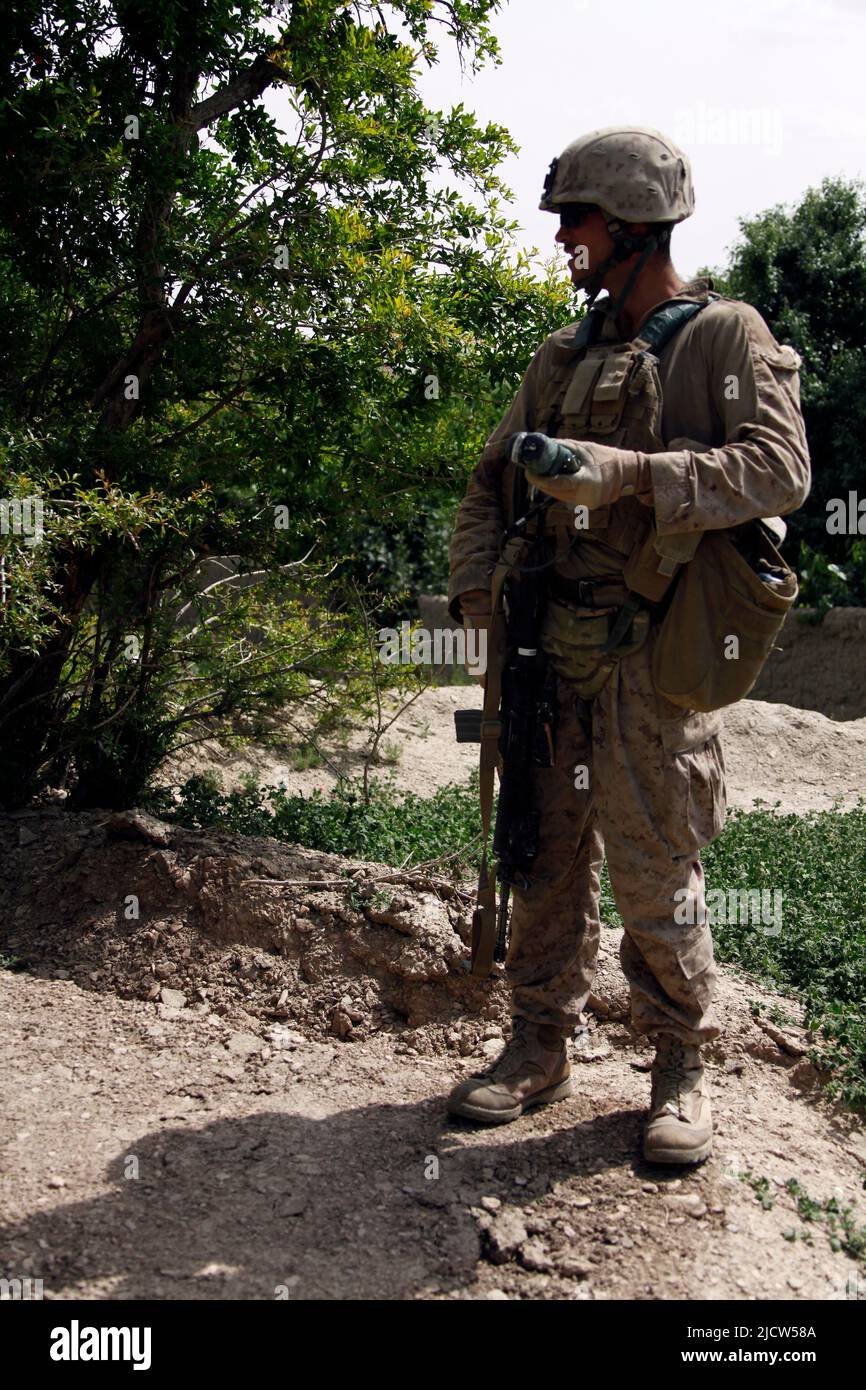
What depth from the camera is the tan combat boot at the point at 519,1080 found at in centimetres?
325

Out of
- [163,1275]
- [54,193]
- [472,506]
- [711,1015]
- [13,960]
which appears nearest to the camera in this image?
[163,1275]

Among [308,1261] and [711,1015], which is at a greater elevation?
[711,1015]

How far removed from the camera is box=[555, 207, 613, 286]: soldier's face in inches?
123

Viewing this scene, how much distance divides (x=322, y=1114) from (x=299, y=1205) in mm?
462

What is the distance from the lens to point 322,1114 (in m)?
3.37

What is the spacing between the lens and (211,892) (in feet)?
13.7

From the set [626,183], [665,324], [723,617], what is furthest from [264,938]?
[626,183]

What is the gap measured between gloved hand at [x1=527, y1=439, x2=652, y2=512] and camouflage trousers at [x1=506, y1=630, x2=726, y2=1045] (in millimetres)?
391

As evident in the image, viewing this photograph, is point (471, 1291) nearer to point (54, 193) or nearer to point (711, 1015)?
point (711, 1015)

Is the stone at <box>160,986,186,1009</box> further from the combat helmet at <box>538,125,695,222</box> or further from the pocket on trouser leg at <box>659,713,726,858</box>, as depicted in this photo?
the combat helmet at <box>538,125,695,222</box>

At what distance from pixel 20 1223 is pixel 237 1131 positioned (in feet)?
1.98

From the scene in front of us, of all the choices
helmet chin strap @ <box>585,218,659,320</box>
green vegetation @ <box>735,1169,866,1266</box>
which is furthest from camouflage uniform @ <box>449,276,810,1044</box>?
green vegetation @ <box>735,1169,866,1266</box>

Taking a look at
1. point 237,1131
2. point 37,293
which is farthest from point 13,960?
point 37,293

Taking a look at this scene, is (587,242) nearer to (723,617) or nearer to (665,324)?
(665,324)
